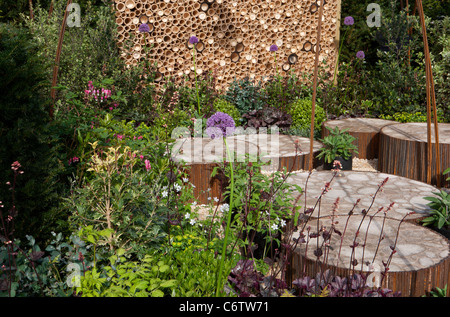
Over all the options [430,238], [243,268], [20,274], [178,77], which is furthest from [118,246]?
[178,77]

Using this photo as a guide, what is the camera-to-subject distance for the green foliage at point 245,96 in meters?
6.96

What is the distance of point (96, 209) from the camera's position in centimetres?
262

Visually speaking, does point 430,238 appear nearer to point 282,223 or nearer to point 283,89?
point 282,223

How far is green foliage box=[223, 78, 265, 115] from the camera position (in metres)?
6.96

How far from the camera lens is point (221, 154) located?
14.6 feet

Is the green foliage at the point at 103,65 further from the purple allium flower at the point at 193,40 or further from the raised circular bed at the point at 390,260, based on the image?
the raised circular bed at the point at 390,260

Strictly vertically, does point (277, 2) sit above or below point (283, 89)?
above

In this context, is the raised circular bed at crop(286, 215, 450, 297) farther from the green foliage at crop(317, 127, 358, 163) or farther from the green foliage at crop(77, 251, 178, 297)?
the green foliage at crop(317, 127, 358, 163)

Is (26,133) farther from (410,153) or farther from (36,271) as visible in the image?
(410,153)

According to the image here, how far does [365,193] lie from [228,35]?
4.21m

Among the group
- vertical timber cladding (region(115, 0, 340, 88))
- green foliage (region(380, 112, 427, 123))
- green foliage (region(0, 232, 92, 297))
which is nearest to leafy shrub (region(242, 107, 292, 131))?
vertical timber cladding (region(115, 0, 340, 88))

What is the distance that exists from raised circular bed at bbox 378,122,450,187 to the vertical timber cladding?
119 inches

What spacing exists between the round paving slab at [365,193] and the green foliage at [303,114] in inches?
86.5
